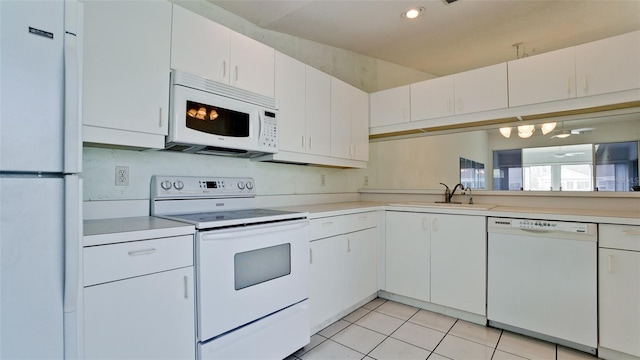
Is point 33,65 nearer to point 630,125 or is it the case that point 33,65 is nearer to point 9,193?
point 9,193

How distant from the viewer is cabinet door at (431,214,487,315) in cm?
235

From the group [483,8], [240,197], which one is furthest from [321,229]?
[483,8]

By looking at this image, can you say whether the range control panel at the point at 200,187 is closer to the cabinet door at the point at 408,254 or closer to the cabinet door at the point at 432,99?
the cabinet door at the point at 408,254

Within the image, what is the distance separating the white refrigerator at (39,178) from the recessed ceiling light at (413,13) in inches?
90.7

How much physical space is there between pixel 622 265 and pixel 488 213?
0.79 metres

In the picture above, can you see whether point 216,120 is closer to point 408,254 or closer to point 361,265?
point 361,265

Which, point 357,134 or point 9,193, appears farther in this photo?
point 357,134

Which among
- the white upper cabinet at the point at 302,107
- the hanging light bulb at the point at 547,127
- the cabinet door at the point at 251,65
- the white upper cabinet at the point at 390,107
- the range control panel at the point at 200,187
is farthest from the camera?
the white upper cabinet at the point at 390,107

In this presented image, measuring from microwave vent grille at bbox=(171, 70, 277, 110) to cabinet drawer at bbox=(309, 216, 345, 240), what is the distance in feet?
3.05

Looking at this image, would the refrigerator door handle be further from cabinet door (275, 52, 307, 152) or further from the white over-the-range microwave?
cabinet door (275, 52, 307, 152)

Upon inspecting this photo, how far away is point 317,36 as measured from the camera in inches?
115

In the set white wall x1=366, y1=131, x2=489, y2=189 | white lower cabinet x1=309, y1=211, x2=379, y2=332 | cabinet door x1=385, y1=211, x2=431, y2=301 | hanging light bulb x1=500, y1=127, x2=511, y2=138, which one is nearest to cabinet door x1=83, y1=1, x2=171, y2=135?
white lower cabinet x1=309, y1=211, x2=379, y2=332

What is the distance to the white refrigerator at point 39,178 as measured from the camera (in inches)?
35.9

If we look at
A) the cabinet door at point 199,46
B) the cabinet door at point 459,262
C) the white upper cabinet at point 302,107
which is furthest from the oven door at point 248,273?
the cabinet door at point 459,262
